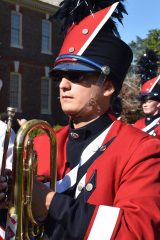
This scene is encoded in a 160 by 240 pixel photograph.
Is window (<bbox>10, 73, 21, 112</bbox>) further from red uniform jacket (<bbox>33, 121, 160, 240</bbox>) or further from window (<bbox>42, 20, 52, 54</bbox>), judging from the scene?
red uniform jacket (<bbox>33, 121, 160, 240</bbox>)

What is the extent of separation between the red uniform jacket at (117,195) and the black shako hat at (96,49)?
397 millimetres

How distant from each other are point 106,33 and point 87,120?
0.52 m

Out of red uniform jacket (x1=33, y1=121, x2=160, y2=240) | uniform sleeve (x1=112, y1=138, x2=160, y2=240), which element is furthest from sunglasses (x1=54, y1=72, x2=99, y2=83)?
uniform sleeve (x1=112, y1=138, x2=160, y2=240)

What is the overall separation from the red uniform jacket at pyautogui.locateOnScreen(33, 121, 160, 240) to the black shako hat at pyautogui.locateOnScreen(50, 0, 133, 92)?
15.6 inches

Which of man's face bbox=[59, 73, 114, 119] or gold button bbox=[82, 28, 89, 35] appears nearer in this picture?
man's face bbox=[59, 73, 114, 119]

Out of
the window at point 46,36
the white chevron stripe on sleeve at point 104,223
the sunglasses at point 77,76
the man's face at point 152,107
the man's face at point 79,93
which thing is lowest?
the white chevron stripe on sleeve at point 104,223

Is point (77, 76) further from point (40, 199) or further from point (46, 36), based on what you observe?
point (46, 36)

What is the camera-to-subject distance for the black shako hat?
2705 mm

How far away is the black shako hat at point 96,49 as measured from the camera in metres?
2.71

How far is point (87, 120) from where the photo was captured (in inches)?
111

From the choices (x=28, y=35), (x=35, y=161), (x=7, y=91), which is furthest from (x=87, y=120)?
(x=28, y=35)

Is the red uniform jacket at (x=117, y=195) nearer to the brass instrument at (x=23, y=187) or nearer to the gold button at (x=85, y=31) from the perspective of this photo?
the brass instrument at (x=23, y=187)

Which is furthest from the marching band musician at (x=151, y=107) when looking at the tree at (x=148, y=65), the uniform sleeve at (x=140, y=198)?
the uniform sleeve at (x=140, y=198)

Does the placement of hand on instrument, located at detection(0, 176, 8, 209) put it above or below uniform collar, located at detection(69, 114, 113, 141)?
below
